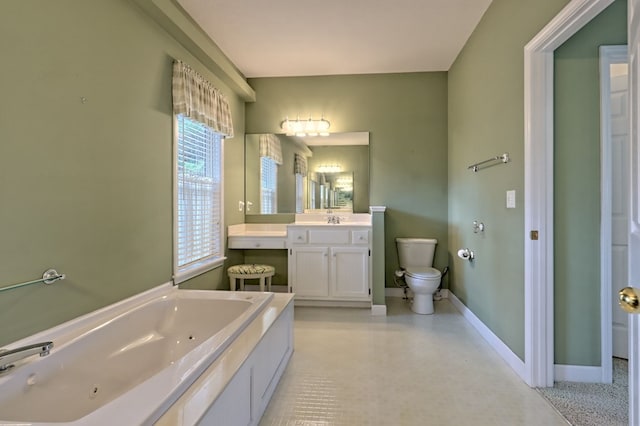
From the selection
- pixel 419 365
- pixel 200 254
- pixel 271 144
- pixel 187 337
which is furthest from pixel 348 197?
pixel 187 337

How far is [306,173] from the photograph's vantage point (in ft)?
12.8

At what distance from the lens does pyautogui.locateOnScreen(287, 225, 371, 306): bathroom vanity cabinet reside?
3.29 meters

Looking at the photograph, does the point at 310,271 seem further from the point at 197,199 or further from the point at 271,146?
the point at 271,146

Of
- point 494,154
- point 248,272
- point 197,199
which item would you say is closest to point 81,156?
point 197,199

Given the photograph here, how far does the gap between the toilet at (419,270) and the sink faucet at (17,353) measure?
9.13 feet

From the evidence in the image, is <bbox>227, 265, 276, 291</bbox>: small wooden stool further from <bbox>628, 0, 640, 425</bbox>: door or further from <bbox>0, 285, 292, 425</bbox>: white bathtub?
<bbox>628, 0, 640, 425</bbox>: door

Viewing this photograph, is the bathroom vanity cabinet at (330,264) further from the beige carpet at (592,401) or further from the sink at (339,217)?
the beige carpet at (592,401)

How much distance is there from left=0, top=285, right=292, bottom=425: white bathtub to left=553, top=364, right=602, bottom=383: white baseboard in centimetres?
185

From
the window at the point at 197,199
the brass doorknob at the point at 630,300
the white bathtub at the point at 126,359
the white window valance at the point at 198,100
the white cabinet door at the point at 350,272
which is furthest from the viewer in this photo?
the white cabinet door at the point at 350,272

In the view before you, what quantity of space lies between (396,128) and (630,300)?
3259 millimetres

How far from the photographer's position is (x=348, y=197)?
3838mm

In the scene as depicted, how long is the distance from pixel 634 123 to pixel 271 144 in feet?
11.3

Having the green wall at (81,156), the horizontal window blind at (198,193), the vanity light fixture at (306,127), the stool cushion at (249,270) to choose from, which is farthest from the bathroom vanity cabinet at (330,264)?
the green wall at (81,156)

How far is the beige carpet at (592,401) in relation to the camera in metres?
1.60
